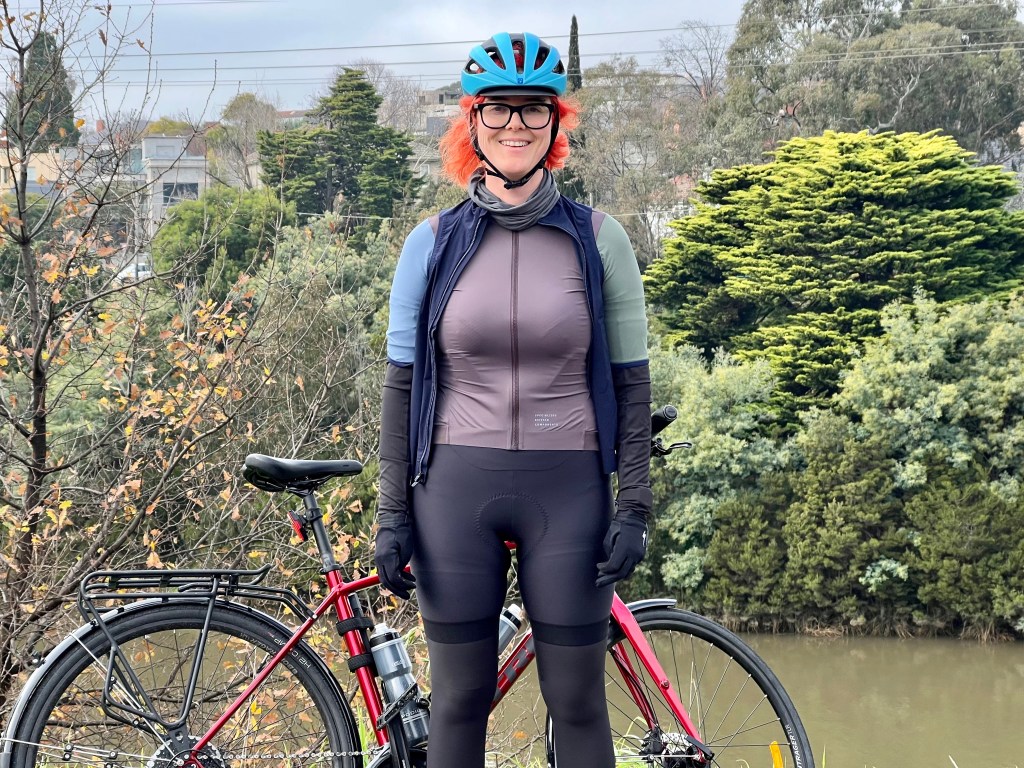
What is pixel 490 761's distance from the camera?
2611mm

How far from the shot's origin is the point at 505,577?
6.29 ft

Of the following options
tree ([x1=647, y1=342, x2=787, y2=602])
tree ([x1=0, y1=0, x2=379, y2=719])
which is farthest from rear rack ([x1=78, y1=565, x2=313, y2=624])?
tree ([x1=647, y1=342, x2=787, y2=602])

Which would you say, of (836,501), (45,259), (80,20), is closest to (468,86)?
(80,20)

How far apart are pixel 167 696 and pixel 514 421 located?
0.98m

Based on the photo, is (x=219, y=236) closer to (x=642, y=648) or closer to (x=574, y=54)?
(x=642, y=648)

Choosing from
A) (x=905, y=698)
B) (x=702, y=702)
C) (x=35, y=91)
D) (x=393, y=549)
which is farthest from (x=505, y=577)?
(x=905, y=698)

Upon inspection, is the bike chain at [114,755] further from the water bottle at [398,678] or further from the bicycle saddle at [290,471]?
the bicycle saddle at [290,471]

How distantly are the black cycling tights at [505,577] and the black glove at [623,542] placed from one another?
0.03 metres

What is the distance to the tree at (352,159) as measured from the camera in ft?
104

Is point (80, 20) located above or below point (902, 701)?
above

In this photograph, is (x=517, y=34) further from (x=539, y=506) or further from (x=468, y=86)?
(x=539, y=506)

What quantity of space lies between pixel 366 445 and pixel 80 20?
461 centimetres

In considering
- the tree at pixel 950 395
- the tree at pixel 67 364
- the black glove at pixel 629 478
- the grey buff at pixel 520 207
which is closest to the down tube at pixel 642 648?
the black glove at pixel 629 478

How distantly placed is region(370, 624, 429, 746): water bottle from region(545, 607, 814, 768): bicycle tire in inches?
9.3
